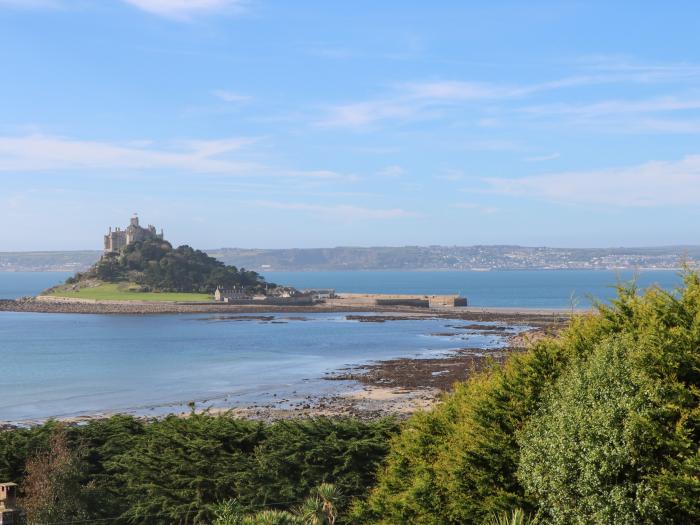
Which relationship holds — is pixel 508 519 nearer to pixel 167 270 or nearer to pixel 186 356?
pixel 186 356

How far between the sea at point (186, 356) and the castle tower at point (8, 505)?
1740 centimetres

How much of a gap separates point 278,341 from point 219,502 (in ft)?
205

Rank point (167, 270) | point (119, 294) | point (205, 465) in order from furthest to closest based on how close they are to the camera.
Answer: point (167, 270) → point (119, 294) → point (205, 465)

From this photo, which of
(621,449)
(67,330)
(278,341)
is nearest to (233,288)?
(67,330)

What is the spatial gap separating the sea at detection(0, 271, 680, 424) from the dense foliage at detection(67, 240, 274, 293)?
31478 millimetres

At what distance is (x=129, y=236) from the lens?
172875mm

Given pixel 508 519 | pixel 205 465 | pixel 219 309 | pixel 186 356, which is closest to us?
pixel 508 519

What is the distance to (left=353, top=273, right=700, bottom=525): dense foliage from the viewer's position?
11.9 m

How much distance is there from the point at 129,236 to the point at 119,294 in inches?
1185

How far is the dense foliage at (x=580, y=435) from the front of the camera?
469 inches

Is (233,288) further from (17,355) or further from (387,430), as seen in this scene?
(387,430)

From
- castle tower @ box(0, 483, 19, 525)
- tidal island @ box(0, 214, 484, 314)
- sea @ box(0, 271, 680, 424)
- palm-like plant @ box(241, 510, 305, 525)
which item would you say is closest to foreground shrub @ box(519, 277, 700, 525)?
palm-like plant @ box(241, 510, 305, 525)

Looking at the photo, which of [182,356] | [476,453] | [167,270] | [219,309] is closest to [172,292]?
[167,270]

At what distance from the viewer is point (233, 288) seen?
145375mm
